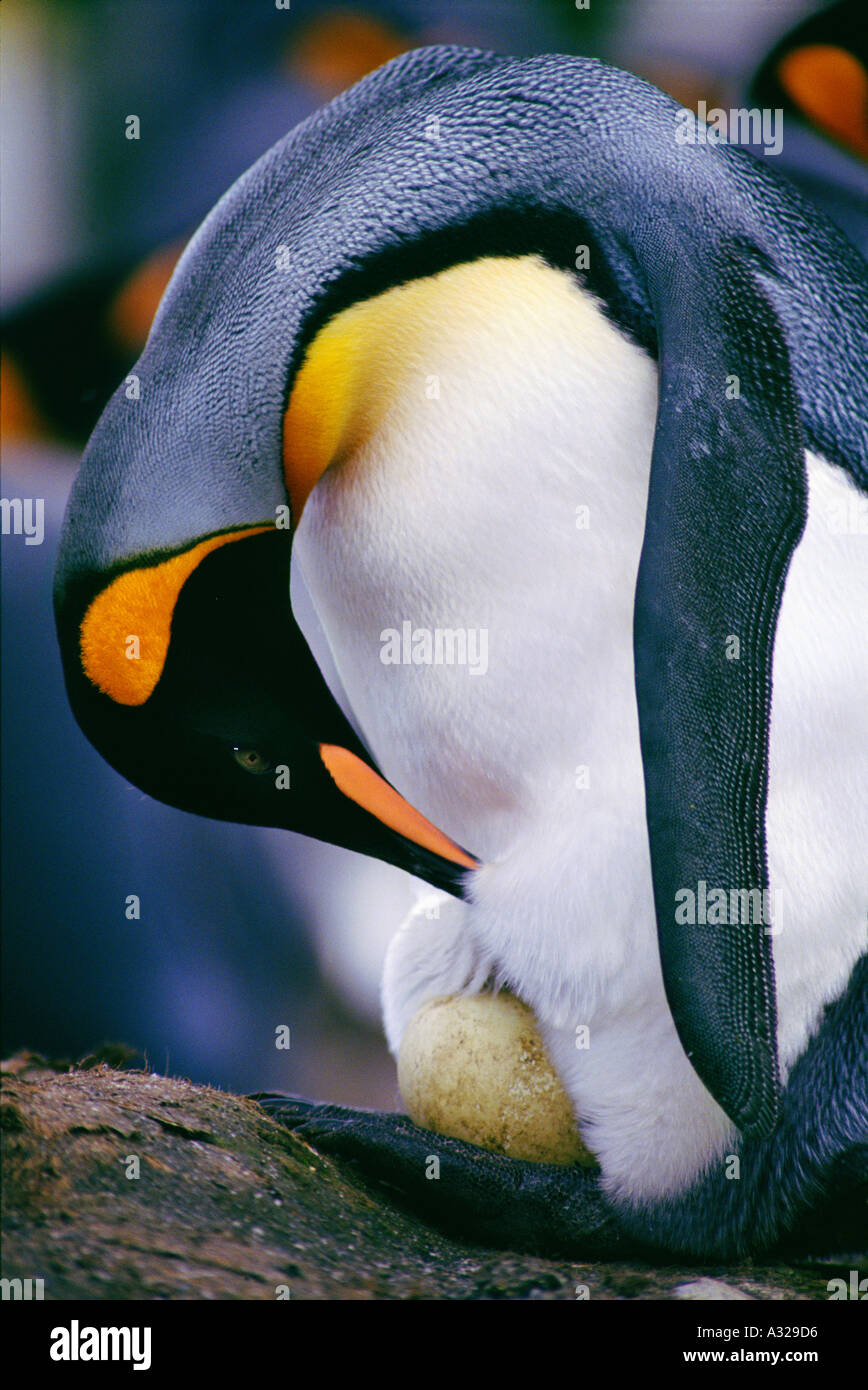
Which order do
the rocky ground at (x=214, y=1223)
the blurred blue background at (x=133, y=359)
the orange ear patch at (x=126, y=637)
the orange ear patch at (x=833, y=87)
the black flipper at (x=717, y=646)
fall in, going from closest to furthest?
the rocky ground at (x=214, y=1223) < the black flipper at (x=717, y=646) < the orange ear patch at (x=126, y=637) < the orange ear patch at (x=833, y=87) < the blurred blue background at (x=133, y=359)

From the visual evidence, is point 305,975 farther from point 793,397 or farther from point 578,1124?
point 793,397

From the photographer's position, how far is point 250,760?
1304 mm

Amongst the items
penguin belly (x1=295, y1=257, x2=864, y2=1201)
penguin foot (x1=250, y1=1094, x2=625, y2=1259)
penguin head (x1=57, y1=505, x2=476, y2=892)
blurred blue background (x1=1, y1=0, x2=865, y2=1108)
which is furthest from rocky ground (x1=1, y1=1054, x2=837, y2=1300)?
blurred blue background (x1=1, y1=0, x2=865, y2=1108)

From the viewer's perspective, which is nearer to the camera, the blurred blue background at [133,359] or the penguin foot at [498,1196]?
the penguin foot at [498,1196]

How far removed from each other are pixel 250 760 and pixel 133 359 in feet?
5.55

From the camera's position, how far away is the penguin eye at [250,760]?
1.30 m

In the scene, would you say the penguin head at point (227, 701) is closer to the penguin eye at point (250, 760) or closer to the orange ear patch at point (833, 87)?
the penguin eye at point (250, 760)

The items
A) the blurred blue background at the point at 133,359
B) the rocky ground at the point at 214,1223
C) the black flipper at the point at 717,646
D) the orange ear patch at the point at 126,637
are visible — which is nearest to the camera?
the rocky ground at the point at 214,1223

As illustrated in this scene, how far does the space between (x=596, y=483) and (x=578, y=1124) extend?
27.2 inches

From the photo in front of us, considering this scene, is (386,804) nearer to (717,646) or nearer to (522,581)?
(522,581)

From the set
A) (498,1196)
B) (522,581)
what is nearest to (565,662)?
(522,581)

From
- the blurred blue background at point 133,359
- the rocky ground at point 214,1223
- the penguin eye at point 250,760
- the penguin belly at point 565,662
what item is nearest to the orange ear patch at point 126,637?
the penguin eye at point 250,760

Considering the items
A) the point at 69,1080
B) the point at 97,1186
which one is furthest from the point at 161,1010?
the point at 97,1186

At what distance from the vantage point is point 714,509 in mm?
1091
